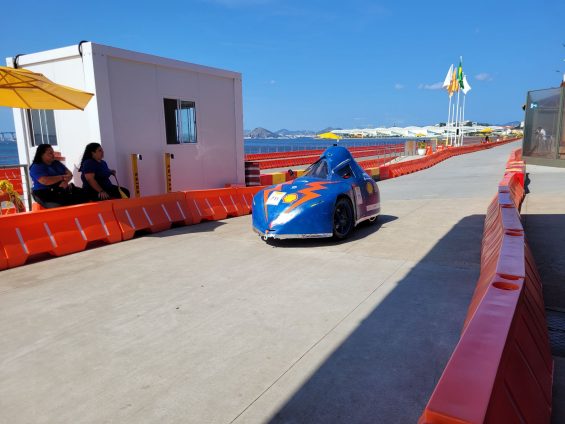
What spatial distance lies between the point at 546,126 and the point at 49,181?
10965 mm

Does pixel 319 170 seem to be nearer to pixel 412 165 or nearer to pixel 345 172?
pixel 345 172

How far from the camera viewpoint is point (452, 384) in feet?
5.98

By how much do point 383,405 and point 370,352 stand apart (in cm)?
69

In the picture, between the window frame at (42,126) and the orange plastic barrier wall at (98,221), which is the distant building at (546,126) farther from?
the window frame at (42,126)

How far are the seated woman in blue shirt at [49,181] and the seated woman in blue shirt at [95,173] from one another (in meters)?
0.28

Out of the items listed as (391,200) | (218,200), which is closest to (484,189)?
(391,200)

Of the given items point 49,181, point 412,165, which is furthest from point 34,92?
point 412,165

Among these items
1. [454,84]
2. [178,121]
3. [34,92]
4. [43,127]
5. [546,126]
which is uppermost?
[454,84]

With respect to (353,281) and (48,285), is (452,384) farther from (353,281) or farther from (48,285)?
(48,285)

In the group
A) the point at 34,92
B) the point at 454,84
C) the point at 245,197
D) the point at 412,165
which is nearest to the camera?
the point at 34,92

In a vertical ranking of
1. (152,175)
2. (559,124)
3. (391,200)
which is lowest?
(391,200)

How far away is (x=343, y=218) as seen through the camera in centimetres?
732

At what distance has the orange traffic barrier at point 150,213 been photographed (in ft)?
24.7

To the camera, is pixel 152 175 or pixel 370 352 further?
pixel 152 175
